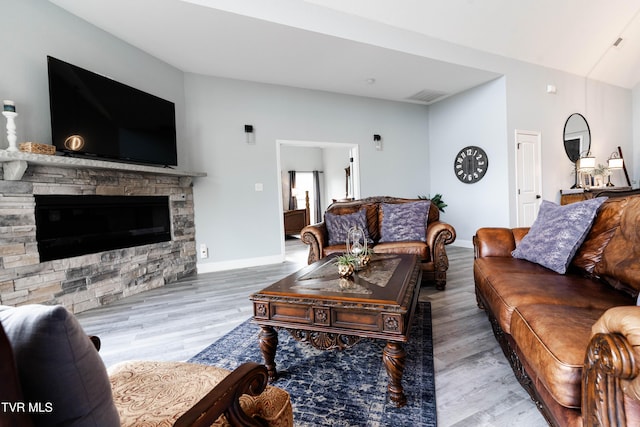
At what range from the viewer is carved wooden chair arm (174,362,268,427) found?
2.20 ft

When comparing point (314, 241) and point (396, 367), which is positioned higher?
point (314, 241)

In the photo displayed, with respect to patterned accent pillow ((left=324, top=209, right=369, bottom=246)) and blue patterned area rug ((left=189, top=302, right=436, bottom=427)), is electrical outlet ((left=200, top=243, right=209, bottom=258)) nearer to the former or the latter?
patterned accent pillow ((left=324, top=209, right=369, bottom=246))

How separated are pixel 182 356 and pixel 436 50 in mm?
4567

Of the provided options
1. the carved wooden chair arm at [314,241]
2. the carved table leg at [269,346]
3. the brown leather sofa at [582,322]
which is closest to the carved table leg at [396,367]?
the brown leather sofa at [582,322]

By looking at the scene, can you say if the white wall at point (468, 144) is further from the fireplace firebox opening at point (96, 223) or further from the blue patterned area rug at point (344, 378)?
the fireplace firebox opening at point (96, 223)

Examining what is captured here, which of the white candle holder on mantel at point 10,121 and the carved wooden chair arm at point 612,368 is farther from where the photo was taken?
the white candle holder on mantel at point 10,121

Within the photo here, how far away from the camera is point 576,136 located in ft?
18.3

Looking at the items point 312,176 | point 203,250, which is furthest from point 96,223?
point 312,176

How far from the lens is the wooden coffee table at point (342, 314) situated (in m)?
1.38

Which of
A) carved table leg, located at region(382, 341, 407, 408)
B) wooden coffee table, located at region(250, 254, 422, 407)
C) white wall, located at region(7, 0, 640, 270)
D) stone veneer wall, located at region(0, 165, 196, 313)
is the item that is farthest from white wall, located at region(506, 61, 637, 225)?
stone veneer wall, located at region(0, 165, 196, 313)

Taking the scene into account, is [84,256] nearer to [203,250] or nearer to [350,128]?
[203,250]

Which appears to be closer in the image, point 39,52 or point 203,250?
point 39,52

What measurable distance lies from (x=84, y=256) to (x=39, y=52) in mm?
1926

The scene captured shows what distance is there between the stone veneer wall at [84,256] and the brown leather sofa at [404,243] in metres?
1.87
